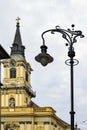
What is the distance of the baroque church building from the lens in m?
90.8

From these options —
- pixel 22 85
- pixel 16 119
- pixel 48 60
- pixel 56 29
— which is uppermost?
pixel 22 85

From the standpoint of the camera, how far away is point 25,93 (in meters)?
95.6

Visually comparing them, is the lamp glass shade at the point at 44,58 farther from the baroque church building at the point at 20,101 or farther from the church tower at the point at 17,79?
the church tower at the point at 17,79

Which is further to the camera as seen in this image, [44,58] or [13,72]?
[13,72]

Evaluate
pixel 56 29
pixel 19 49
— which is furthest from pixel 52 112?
pixel 56 29

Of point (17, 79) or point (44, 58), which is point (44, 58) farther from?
point (17, 79)

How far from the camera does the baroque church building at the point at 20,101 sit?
3573 inches

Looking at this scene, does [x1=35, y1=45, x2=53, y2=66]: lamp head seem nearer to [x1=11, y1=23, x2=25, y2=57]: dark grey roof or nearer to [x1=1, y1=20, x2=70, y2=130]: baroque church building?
[x1=1, y1=20, x2=70, y2=130]: baroque church building

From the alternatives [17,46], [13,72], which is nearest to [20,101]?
[13,72]

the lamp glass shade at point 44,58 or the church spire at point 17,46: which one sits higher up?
Result: the church spire at point 17,46

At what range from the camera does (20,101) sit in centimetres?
9419

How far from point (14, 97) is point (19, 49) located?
9640 mm

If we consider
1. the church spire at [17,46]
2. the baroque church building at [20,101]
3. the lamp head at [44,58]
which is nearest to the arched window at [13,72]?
the baroque church building at [20,101]

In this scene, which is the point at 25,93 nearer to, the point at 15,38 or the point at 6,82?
the point at 6,82
